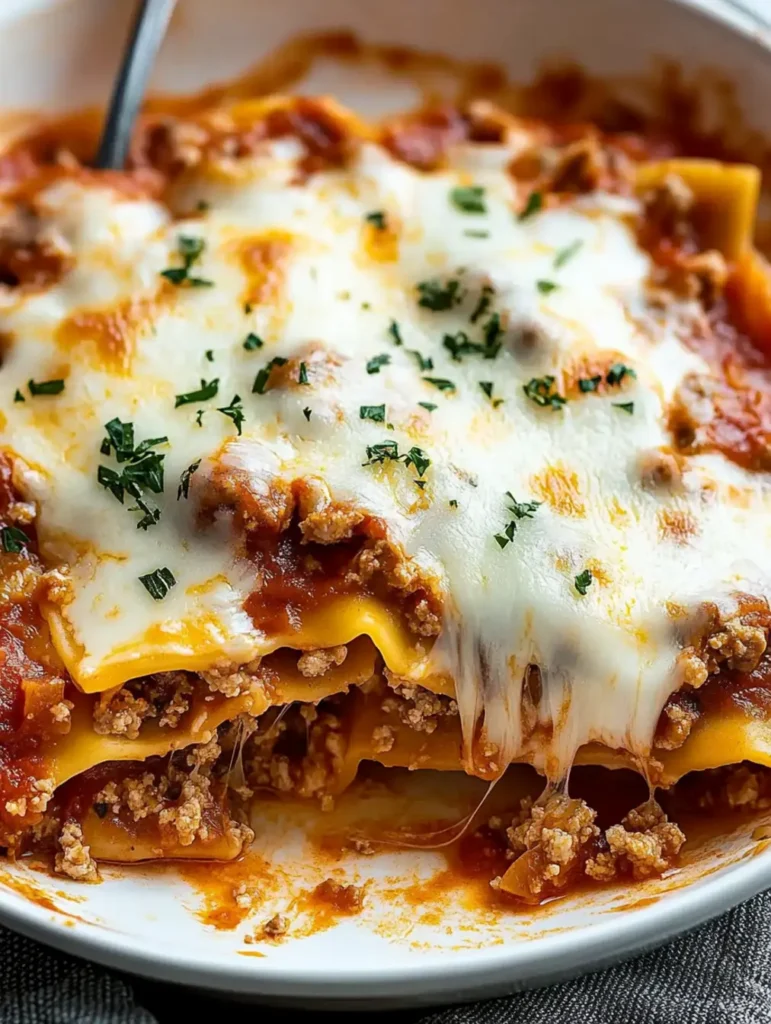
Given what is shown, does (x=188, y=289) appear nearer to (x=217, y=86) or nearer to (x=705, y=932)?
(x=217, y=86)

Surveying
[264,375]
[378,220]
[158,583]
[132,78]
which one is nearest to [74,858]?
[158,583]

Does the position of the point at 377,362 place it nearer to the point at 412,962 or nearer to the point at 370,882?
the point at 370,882

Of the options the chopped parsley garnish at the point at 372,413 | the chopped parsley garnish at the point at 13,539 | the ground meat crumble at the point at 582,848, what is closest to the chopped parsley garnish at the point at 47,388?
the chopped parsley garnish at the point at 13,539

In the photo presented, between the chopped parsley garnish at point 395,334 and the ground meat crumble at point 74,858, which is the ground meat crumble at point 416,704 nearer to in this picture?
the ground meat crumble at point 74,858

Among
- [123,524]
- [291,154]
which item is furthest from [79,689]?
[291,154]

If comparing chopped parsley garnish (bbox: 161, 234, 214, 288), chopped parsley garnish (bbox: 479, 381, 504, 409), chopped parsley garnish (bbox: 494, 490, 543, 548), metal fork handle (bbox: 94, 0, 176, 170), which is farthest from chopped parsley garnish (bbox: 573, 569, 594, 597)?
metal fork handle (bbox: 94, 0, 176, 170)
